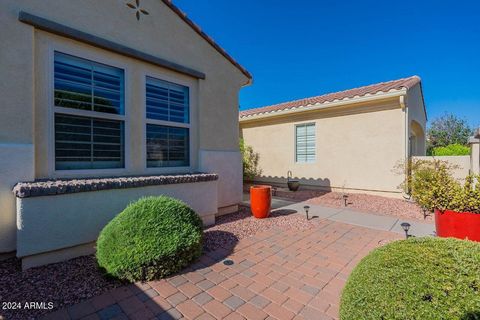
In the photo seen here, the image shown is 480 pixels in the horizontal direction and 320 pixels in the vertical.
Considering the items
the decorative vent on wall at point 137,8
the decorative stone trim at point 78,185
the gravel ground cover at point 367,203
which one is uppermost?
the decorative vent on wall at point 137,8

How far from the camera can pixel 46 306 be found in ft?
8.14

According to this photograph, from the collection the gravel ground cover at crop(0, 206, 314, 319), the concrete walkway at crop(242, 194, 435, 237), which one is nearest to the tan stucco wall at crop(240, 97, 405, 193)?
the concrete walkway at crop(242, 194, 435, 237)

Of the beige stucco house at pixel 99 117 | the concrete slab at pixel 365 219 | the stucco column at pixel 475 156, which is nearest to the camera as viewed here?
the beige stucco house at pixel 99 117

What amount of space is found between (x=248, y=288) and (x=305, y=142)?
8973mm

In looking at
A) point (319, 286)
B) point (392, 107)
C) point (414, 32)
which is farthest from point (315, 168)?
point (319, 286)

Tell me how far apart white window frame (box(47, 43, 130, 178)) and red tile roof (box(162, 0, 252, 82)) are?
74.6 inches

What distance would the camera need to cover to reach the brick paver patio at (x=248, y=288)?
7.98 feet

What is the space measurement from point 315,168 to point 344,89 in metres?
5.06

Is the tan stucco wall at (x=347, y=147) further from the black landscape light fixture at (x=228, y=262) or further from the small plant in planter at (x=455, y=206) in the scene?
the black landscape light fixture at (x=228, y=262)

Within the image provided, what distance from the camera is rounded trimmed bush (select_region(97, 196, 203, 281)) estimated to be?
296 cm

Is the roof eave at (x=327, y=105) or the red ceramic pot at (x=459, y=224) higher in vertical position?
the roof eave at (x=327, y=105)

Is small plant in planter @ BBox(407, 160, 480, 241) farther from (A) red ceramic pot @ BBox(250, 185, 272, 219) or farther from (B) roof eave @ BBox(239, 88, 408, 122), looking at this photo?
(B) roof eave @ BBox(239, 88, 408, 122)

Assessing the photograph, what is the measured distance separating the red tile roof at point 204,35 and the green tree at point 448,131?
29097mm

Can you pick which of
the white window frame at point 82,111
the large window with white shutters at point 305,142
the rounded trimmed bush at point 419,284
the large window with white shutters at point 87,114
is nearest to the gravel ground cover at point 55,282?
the white window frame at point 82,111
